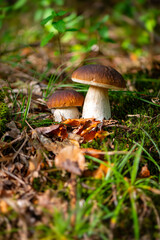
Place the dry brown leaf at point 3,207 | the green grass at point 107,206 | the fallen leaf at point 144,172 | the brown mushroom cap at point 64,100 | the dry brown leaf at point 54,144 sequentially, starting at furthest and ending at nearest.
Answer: the brown mushroom cap at point 64,100 < the dry brown leaf at point 54,144 < the fallen leaf at point 144,172 < the dry brown leaf at point 3,207 < the green grass at point 107,206

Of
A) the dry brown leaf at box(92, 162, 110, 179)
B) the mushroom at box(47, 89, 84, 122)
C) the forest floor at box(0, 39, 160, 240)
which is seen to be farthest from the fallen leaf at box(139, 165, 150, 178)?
the mushroom at box(47, 89, 84, 122)

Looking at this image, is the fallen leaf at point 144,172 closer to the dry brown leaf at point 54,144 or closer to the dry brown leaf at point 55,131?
the dry brown leaf at point 54,144

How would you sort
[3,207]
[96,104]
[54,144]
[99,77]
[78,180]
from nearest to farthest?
[3,207] → [78,180] → [54,144] → [99,77] → [96,104]

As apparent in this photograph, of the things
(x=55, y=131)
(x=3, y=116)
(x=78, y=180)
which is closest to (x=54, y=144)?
(x=55, y=131)

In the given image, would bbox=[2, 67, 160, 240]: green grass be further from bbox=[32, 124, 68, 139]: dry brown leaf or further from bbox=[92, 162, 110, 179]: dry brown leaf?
bbox=[32, 124, 68, 139]: dry brown leaf

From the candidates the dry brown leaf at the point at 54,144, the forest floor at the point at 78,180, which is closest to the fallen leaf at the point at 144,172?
the forest floor at the point at 78,180

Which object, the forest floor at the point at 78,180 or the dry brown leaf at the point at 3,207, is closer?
the forest floor at the point at 78,180

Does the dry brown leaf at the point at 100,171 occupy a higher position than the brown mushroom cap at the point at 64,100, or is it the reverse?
the brown mushroom cap at the point at 64,100

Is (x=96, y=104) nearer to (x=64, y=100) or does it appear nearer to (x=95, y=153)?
(x=64, y=100)
